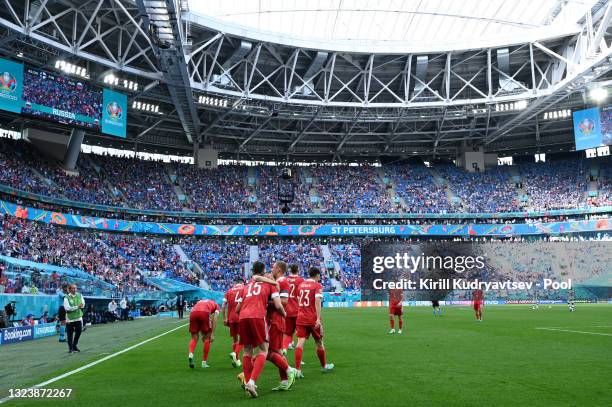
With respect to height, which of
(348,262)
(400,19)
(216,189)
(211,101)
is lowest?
(348,262)

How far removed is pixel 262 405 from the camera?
301 inches

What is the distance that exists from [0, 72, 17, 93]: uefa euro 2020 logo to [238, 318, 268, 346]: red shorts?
34369 mm

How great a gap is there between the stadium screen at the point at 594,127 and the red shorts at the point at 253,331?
49.7 meters

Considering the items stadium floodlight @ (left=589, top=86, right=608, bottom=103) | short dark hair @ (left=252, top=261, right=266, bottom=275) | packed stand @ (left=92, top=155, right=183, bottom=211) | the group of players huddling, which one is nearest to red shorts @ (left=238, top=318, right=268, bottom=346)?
the group of players huddling

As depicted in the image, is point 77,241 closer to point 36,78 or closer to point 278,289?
point 36,78

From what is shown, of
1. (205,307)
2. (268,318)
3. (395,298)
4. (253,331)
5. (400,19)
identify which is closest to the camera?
(253,331)

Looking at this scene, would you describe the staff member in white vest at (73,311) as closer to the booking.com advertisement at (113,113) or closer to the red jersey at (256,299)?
the red jersey at (256,299)

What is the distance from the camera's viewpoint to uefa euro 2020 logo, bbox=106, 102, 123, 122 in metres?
42.2

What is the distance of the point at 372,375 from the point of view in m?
10.4

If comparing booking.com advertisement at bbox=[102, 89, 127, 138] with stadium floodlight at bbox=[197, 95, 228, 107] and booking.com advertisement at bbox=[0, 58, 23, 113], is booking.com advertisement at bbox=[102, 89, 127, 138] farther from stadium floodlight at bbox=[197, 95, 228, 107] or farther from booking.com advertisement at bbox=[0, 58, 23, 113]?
stadium floodlight at bbox=[197, 95, 228, 107]

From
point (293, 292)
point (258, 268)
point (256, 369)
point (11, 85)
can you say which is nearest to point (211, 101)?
point (11, 85)

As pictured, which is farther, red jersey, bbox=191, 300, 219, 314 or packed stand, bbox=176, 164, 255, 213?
packed stand, bbox=176, 164, 255, 213

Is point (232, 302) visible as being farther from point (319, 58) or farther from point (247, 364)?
point (319, 58)

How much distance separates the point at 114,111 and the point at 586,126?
42571mm
